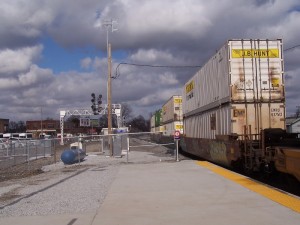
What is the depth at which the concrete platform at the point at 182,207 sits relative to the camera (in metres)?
8.14

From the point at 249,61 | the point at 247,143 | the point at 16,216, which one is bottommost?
the point at 16,216

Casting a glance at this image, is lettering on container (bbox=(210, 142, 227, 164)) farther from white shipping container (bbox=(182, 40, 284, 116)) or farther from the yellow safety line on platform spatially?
the yellow safety line on platform

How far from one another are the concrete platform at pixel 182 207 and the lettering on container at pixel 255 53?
525cm

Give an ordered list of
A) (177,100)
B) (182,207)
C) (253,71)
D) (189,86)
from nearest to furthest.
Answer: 1. (182,207)
2. (253,71)
3. (189,86)
4. (177,100)

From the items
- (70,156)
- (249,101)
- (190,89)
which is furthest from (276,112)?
(70,156)

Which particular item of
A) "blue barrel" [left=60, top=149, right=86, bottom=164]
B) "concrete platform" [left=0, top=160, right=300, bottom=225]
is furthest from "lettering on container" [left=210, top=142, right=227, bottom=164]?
"blue barrel" [left=60, top=149, right=86, bottom=164]

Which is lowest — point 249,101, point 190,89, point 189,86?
point 249,101

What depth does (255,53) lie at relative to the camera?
655 inches

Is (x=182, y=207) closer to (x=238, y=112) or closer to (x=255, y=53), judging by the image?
(x=238, y=112)

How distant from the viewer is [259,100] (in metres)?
16.4

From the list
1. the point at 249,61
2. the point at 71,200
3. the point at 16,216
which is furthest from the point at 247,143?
the point at 16,216

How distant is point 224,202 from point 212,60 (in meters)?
10.5

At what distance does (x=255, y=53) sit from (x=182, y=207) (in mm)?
8916

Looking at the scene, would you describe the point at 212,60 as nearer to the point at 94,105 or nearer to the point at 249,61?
the point at 249,61
